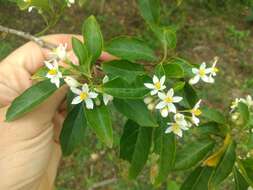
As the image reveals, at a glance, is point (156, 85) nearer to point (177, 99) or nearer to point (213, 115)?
point (177, 99)

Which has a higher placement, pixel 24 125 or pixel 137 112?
pixel 137 112

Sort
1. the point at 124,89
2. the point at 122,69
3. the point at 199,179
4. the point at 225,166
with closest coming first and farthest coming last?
the point at 124,89, the point at 122,69, the point at 225,166, the point at 199,179

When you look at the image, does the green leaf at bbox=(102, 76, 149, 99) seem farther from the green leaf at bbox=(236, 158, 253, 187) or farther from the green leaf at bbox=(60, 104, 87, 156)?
the green leaf at bbox=(236, 158, 253, 187)

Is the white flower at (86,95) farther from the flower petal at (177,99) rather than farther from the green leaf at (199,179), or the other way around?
the green leaf at (199,179)

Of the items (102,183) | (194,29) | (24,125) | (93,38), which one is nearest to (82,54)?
(93,38)

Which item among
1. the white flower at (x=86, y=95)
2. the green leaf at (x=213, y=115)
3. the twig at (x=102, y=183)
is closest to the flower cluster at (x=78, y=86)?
the white flower at (x=86, y=95)

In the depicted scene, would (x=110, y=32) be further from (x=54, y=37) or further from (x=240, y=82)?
(x=54, y=37)

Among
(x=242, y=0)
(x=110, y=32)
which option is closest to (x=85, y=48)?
(x=110, y=32)
